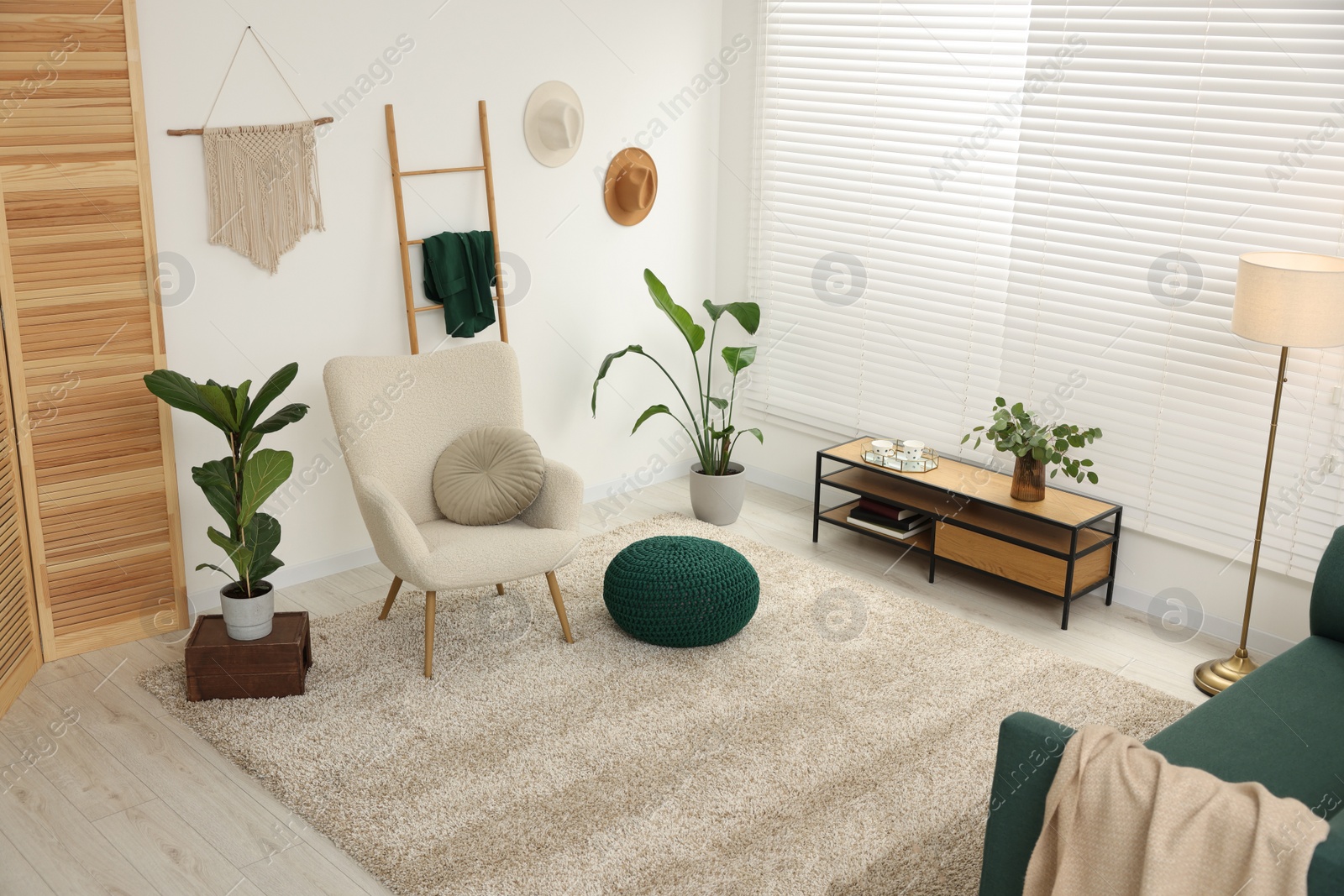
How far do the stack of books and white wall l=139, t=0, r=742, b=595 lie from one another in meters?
1.25

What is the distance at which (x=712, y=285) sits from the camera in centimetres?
549

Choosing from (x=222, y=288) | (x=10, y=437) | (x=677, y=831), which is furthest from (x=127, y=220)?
(x=677, y=831)

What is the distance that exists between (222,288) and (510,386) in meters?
1.04

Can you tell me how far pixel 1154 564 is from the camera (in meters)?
4.06

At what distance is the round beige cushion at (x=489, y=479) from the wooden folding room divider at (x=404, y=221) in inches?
25.2

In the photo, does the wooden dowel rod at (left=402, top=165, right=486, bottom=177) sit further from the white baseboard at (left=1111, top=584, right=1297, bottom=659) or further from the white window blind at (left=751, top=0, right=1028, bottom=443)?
the white baseboard at (left=1111, top=584, right=1297, bottom=659)

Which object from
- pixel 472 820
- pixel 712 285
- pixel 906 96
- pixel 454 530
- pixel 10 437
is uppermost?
pixel 906 96

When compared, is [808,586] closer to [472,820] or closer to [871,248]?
[871,248]

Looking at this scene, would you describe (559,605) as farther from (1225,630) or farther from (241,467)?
(1225,630)

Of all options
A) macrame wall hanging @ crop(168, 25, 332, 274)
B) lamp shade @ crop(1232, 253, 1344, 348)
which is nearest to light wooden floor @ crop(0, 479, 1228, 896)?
lamp shade @ crop(1232, 253, 1344, 348)

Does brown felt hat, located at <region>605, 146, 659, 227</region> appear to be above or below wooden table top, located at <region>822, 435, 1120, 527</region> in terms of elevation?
above

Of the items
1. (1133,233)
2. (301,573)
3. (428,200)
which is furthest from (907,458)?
(301,573)

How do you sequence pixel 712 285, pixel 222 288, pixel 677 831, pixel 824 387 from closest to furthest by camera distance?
pixel 677 831
pixel 222 288
pixel 824 387
pixel 712 285

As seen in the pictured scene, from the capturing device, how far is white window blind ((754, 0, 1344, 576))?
3.52 meters
